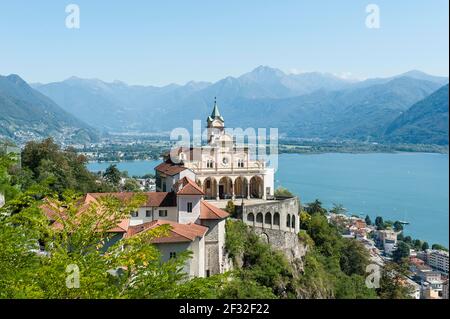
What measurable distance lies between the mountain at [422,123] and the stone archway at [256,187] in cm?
5386

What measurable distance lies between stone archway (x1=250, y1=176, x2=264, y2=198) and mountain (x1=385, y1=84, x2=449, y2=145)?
177 ft

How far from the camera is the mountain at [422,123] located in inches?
→ 3334

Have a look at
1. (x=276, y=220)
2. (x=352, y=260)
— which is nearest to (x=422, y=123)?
(x=352, y=260)

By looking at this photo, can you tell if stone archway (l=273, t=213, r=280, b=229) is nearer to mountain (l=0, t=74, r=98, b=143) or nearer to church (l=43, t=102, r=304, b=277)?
church (l=43, t=102, r=304, b=277)

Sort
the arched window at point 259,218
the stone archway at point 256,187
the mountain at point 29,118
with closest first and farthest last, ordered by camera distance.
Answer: the arched window at point 259,218
the stone archway at point 256,187
the mountain at point 29,118

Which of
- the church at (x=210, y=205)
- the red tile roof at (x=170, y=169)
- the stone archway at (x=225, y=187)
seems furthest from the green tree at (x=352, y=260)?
the red tile roof at (x=170, y=169)

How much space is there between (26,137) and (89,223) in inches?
4178

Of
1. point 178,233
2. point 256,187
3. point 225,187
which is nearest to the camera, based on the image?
point 178,233

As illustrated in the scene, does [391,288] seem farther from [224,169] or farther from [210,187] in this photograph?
[210,187]

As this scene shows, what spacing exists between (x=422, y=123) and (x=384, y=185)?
982 inches

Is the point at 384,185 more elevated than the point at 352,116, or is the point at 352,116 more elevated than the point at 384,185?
the point at 352,116

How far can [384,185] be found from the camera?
7762 centimetres

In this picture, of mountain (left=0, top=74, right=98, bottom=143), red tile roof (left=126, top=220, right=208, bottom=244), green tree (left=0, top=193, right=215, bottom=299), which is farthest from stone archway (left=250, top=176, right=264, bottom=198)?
mountain (left=0, top=74, right=98, bottom=143)

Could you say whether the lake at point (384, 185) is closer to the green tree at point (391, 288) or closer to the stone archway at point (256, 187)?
the green tree at point (391, 288)
